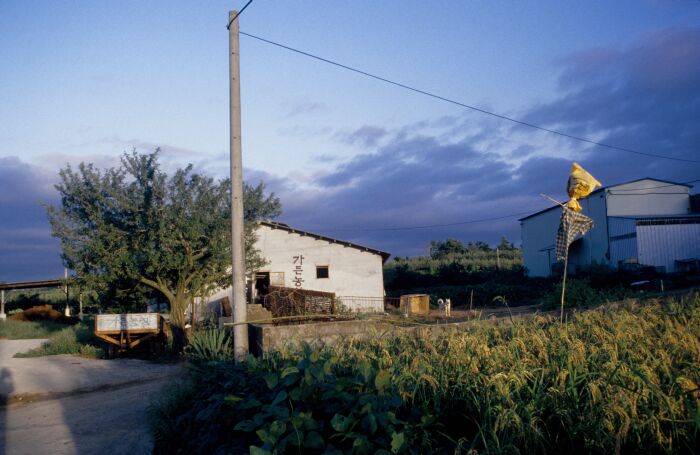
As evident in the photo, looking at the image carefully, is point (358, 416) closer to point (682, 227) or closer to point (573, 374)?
point (573, 374)

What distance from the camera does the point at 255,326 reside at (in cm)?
765

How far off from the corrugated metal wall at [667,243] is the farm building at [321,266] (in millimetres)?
13472

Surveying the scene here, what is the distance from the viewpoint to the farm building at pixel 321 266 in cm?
2445

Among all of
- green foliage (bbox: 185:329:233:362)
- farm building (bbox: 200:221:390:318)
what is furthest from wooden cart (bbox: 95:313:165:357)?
farm building (bbox: 200:221:390:318)

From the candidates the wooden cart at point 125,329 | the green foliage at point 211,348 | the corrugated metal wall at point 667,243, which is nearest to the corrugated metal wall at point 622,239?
the corrugated metal wall at point 667,243

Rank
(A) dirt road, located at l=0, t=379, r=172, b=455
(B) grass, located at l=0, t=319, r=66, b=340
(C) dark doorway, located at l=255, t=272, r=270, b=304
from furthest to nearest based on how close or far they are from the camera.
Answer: (C) dark doorway, located at l=255, t=272, r=270, b=304 → (B) grass, located at l=0, t=319, r=66, b=340 → (A) dirt road, located at l=0, t=379, r=172, b=455

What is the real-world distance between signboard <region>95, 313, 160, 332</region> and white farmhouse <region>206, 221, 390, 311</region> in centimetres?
922

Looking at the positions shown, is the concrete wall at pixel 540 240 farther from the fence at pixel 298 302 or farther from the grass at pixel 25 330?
the grass at pixel 25 330

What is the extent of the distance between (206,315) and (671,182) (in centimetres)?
2791

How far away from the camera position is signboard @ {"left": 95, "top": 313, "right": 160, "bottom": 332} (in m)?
14.5

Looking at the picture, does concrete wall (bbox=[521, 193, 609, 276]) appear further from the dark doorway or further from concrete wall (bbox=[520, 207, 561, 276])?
the dark doorway

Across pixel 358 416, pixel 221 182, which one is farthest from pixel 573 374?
pixel 221 182

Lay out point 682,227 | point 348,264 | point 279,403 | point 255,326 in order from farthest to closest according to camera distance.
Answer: point 682,227 < point 348,264 < point 255,326 < point 279,403

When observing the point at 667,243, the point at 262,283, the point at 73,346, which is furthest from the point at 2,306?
the point at 667,243
